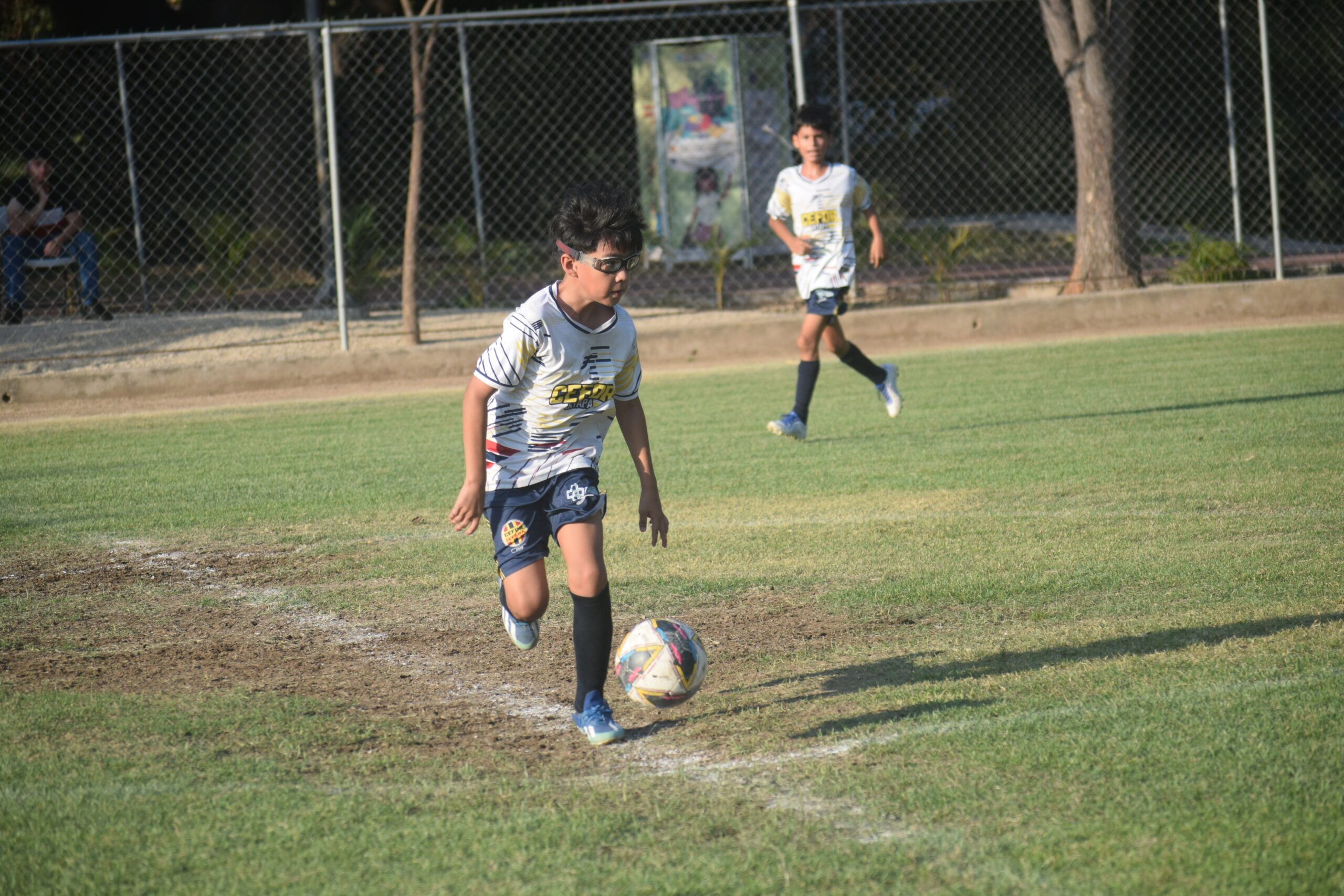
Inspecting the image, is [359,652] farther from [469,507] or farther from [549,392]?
[549,392]

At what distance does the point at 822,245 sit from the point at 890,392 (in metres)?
1.09

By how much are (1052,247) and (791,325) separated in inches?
278

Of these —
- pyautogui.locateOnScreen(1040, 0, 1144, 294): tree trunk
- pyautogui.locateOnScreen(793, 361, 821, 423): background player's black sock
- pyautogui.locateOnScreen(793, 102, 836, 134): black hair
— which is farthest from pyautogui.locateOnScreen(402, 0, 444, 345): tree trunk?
pyautogui.locateOnScreen(1040, 0, 1144, 294): tree trunk

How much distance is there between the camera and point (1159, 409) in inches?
341

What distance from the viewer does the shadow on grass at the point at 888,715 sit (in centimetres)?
365

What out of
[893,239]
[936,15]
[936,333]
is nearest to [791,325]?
[936,333]

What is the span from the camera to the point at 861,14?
19297 millimetres

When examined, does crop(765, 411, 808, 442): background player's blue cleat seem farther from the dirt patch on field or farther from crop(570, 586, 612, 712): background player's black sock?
crop(570, 586, 612, 712): background player's black sock

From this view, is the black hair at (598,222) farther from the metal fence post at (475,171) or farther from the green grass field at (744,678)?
the metal fence post at (475,171)

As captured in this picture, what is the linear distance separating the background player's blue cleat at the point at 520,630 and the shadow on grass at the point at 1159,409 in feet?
15.9

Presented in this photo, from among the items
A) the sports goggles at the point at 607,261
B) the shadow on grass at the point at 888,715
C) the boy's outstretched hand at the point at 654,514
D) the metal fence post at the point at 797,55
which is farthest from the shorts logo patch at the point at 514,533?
the metal fence post at the point at 797,55

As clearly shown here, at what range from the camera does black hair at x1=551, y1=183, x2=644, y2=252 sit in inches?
150

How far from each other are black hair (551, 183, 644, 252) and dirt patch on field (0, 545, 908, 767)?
4.65 feet

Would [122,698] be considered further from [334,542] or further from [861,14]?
[861,14]
